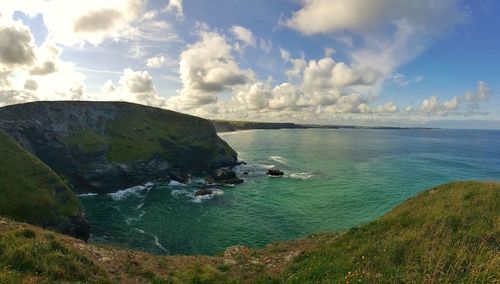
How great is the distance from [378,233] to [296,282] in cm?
956

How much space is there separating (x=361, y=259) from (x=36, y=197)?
52.2m

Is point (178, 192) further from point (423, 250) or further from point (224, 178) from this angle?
point (423, 250)

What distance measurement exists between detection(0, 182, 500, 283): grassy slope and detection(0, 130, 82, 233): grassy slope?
94.9ft

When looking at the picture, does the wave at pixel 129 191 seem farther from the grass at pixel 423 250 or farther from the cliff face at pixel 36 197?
the grass at pixel 423 250

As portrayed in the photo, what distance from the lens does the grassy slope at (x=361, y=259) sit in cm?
1148

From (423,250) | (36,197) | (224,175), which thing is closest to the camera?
(423,250)

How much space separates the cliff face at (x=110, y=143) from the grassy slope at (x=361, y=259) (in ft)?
237

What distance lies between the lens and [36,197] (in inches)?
1943

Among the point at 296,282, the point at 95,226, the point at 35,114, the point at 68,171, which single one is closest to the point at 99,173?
the point at 68,171

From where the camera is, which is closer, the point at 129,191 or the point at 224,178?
the point at 129,191

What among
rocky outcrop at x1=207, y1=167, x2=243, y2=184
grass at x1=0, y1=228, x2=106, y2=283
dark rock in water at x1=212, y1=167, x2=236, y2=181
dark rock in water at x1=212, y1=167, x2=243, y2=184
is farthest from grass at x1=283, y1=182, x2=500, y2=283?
dark rock in water at x1=212, y1=167, x2=236, y2=181

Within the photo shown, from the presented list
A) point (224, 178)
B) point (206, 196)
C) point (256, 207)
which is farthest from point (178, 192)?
point (256, 207)

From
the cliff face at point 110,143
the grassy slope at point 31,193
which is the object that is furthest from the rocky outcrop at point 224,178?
the grassy slope at point 31,193

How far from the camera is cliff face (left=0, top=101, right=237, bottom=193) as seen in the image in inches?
3447
